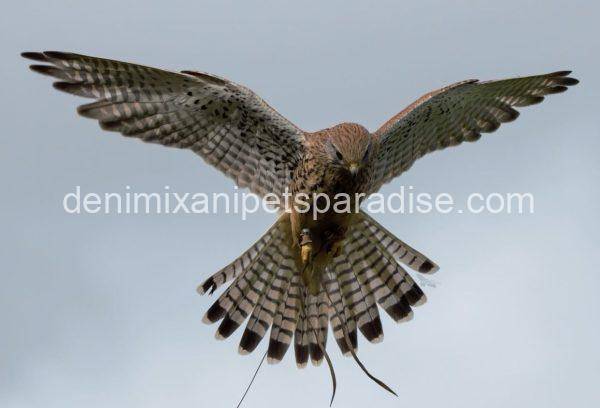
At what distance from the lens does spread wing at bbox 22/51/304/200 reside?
9.73 metres

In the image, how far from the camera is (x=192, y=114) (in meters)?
10.4

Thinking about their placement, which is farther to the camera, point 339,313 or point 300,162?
point 339,313

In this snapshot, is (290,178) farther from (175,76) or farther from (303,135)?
(175,76)

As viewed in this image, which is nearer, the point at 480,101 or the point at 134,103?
the point at 134,103

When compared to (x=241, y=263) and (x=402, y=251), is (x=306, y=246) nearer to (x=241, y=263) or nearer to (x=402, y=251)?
(x=241, y=263)

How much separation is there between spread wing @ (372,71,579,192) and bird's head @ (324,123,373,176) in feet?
2.29

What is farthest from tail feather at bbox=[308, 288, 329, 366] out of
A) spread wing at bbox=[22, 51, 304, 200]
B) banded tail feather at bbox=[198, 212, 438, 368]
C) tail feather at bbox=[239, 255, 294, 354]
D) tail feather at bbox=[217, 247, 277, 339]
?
spread wing at bbox=[22, 51, 304, 200]

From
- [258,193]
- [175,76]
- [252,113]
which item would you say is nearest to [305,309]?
[258,193]

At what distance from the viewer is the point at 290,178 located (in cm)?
1082

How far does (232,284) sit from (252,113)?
1.96 metres

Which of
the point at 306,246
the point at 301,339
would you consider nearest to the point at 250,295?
the point at 301,339

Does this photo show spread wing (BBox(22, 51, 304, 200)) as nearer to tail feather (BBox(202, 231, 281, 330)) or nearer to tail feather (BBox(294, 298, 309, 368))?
tail feather (BBox(202, 231, 281, 330))

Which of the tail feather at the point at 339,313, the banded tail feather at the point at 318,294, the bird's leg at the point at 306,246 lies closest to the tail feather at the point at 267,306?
the banded tail feather at the point at 318,294

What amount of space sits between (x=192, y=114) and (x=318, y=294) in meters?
2.43
